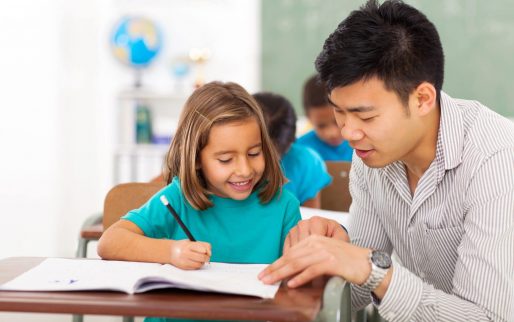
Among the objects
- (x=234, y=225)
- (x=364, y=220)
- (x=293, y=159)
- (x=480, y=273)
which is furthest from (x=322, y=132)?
(x=480, y=273)

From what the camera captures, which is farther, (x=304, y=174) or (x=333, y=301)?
(x=304, y=174)

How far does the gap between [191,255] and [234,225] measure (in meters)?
0.38

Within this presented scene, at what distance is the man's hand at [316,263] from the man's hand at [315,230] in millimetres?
196

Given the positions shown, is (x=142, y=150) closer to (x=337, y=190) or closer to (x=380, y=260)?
(x=337, y=190)

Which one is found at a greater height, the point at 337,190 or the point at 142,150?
the point at 337,190

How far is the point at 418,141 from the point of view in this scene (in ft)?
5.32

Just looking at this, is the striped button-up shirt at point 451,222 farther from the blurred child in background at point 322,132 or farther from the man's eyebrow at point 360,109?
the blurred child in background at point 322,132

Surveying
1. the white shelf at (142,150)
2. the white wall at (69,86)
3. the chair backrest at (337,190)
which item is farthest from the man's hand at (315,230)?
the white shelf at (142,150)

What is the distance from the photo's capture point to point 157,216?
5.49 feet

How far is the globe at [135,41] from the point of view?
561 centimetres

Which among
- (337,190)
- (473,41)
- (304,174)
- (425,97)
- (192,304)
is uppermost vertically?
(473,41)

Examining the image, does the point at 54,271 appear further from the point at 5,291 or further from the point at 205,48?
the point at 205,48

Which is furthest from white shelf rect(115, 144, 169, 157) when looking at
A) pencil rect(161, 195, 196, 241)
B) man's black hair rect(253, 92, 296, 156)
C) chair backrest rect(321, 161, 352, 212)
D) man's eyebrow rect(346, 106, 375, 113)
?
man's eyebrow rect(346, 106, 375, 113)

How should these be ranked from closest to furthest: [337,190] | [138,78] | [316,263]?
[316,263]
[337,190]
[138,78]
